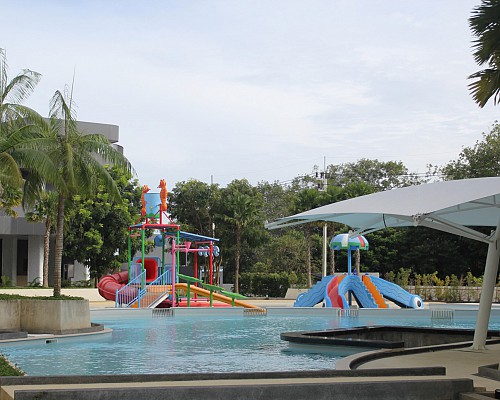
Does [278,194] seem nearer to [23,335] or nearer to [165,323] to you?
[165,323]

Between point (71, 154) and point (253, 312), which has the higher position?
point (71, 154)

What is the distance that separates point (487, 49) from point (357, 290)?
21.1 m

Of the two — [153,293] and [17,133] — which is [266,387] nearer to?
[17,133]

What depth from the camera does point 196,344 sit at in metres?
18.4


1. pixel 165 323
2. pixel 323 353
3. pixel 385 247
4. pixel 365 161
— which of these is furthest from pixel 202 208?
pixel 323 353

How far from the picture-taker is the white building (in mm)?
43838

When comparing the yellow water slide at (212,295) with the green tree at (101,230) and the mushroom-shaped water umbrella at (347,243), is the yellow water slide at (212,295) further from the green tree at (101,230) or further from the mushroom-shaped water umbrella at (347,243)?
the green tree at (101,230)

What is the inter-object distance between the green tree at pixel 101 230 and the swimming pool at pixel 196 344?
1460cm

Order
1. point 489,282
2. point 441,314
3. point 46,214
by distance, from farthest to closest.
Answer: point 46,214 → point 441,314 → point 489,282

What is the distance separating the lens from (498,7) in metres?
9.84

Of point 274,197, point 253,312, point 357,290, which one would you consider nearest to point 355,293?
point 357,290

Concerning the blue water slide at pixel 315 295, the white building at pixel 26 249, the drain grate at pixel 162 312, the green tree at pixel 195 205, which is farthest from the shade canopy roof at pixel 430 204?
the green tree at pixel 195 205

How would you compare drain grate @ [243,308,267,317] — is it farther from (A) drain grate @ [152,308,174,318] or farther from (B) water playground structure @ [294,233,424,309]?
(A) drain grate @ [152,308,174,318]

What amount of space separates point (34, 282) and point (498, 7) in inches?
1463
